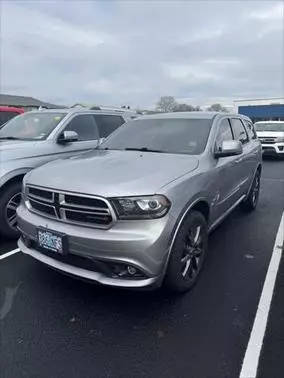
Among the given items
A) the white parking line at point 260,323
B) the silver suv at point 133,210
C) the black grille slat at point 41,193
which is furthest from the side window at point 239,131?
the black grille slat at point 41,193

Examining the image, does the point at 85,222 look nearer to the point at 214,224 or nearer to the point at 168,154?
the point at 168,154

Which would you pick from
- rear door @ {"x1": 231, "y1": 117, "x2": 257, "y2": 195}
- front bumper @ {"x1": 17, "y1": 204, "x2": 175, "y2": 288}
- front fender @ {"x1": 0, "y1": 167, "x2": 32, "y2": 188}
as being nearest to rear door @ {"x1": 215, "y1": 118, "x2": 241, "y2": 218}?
rear door @ {"x1": 231, "y1": 117, "x2": 257, "y2": 195}

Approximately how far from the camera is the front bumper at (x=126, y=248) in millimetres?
2779

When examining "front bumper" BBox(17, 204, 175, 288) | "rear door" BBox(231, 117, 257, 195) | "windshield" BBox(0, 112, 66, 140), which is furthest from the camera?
"windshield" BBox(0, 112, 66, 140)

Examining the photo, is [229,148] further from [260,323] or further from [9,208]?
[9,208]

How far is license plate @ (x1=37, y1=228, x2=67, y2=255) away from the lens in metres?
2.99

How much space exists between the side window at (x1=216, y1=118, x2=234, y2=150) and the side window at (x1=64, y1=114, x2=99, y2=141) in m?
2.61

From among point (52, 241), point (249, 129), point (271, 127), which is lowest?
point (271, 127)

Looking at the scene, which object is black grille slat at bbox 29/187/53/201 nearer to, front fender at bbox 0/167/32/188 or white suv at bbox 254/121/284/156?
front fender at bbox 0/167/32/188

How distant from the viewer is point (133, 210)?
9.38ft

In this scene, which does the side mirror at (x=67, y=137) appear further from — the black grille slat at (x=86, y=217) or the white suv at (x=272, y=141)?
the white suv at (x=272, y=141)

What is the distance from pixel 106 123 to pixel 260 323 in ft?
15.8

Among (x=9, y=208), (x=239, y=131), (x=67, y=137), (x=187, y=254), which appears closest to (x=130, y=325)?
(x=187, y=254)

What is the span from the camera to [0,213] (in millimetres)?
4570
